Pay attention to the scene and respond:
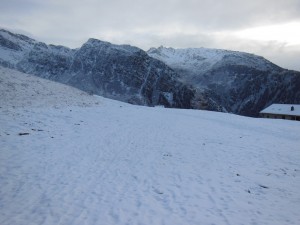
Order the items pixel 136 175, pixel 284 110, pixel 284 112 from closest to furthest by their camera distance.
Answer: pixel 136 175, pixel 284 112, pixel 284 110

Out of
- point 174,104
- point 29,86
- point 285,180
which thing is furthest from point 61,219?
point 174,104

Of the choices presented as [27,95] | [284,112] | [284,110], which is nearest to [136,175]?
[27,95]

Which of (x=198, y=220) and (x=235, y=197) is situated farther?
(x=235, y=197)

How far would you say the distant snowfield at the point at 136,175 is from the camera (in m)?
9.19

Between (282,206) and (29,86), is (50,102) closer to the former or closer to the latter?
(29,86)

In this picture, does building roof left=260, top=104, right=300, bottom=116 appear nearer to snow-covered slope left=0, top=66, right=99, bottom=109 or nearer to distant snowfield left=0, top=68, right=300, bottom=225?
distant snowfield left=0, top=68, right=300, bottom=225

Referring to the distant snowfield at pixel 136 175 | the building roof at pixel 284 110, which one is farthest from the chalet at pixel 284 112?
the distant snowfield at pixel 136 175

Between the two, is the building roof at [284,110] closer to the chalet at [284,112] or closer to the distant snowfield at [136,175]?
the chalet at [284,112]

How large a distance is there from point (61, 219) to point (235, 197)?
20.7ft

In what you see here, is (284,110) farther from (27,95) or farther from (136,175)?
(136,175)

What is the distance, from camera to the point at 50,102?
29.0 m

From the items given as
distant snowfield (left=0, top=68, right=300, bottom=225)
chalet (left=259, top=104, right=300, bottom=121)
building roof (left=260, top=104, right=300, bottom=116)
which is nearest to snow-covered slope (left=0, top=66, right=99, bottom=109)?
distant snowfield (left=0, top=68, right=300, bottom=225)

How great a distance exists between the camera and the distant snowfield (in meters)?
9.19

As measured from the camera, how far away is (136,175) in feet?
41.8
